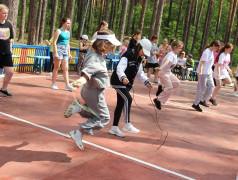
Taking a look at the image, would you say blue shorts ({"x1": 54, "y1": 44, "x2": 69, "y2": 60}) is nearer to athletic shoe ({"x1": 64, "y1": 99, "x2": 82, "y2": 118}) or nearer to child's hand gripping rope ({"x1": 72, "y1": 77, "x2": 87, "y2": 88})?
athletic shoe ({"x1": 64, "y1": 99, "x2": 82, "y2": 118})

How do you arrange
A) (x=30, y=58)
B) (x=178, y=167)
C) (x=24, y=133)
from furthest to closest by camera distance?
(x=30, y=58)
(x=24, y=133)
(x=178, y=167)

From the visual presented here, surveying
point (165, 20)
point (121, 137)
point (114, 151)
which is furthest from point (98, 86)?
point (165, 20)

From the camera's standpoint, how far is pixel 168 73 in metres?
8.80

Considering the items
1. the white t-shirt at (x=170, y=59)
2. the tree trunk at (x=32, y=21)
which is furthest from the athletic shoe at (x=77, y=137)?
the tree trunk at (x=32, y=21)

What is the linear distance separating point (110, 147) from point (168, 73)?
419 centimetres

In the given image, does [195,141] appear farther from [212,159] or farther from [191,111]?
[191,111]

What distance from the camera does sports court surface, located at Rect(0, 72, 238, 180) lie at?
13.6 feet

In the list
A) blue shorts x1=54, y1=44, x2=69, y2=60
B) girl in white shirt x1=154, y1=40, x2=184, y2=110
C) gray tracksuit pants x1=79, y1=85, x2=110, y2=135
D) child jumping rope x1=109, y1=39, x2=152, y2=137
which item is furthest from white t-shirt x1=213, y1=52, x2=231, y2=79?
gray tracksuit pants x1=79, y1=85, x2=110, y2=135

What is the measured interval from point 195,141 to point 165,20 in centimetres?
5712

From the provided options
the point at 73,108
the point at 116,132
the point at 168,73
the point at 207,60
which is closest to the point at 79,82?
the point at 73,108

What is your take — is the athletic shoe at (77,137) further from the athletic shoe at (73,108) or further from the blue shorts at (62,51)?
the blue shorts at (62,51)

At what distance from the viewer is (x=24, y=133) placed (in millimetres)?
5266

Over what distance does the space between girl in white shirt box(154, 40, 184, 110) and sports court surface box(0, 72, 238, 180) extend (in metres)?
0.43

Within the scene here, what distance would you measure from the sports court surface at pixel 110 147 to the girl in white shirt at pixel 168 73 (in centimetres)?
43
